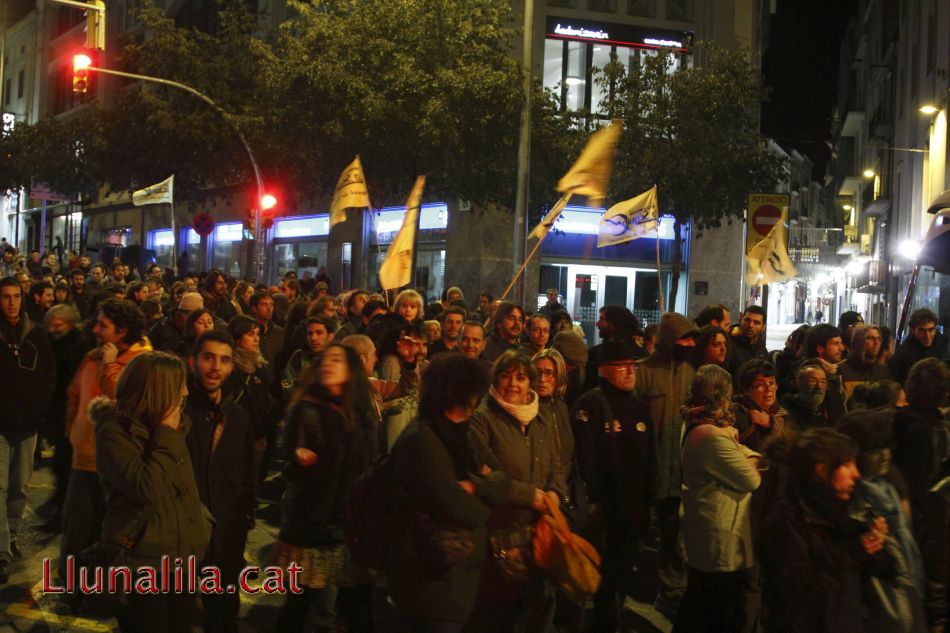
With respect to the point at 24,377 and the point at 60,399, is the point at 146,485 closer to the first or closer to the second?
the point at 24,377

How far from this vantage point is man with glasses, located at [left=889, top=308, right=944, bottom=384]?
8.89 m

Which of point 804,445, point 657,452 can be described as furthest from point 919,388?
point 804,445

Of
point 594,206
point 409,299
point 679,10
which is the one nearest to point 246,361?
point 409,299

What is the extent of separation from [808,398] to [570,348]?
185 centimetres

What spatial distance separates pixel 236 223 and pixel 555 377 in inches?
1321

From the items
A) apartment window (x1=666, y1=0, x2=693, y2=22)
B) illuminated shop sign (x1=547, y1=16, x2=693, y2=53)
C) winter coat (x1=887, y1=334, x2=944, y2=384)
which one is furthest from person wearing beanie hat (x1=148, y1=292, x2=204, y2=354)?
apartment window (x1=666, y1=0, x2=693, y2=22)

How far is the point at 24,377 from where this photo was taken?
7.02m

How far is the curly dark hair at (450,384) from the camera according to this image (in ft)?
13.3

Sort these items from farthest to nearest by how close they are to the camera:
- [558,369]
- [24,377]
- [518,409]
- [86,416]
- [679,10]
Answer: [679,10] < [24,377] < [558,369] < [86,416] < [518,409]

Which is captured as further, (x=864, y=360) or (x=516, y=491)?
(x=864, y=360)

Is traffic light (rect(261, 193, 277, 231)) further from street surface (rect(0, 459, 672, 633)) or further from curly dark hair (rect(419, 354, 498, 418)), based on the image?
curly dark hair (rect(419, 354, 498, 418))

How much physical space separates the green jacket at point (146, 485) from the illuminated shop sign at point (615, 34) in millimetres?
25473

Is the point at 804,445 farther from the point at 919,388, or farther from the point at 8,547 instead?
the point at 8,547

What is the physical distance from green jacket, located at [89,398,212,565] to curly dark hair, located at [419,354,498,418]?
3.58 feet
